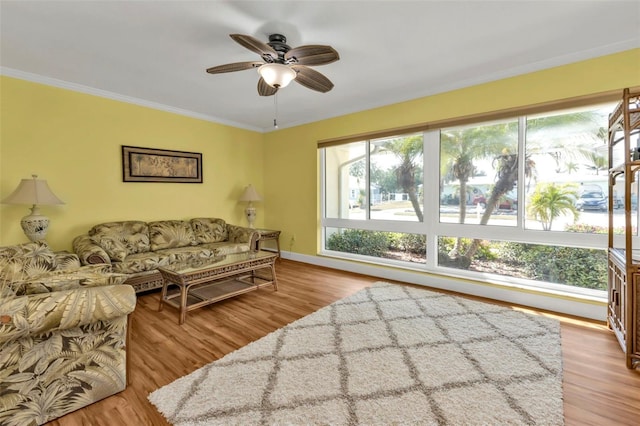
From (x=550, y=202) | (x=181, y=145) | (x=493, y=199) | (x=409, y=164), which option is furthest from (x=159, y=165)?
(x=550, y=202)

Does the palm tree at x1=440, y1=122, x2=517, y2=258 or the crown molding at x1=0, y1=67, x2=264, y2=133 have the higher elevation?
the crown molding at x1=0, y1=67, x2=264, y2=133

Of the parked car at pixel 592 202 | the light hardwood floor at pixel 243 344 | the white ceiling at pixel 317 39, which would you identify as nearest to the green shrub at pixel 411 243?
the light hardwood floor at pixel 243 344

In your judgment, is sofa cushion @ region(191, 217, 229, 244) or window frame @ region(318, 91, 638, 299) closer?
window frame @ region(318, 91, 638, 299)

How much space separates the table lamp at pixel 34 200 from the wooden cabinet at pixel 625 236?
5.15 metres

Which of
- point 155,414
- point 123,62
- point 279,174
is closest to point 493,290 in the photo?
point 155,414

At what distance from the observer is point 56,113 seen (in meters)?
3.31

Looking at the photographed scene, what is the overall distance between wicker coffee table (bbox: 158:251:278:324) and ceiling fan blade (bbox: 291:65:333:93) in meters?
2.01

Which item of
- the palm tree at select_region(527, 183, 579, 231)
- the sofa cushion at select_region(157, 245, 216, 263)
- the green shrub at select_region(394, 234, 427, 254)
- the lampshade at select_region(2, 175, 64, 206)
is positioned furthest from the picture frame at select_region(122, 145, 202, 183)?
the palm tree at select_region(527, 183, 579, 231)

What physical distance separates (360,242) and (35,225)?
163 inches

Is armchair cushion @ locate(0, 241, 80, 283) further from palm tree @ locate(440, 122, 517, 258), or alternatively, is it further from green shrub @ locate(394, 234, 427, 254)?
palm tree @ locate(440, 122, 517, 258)

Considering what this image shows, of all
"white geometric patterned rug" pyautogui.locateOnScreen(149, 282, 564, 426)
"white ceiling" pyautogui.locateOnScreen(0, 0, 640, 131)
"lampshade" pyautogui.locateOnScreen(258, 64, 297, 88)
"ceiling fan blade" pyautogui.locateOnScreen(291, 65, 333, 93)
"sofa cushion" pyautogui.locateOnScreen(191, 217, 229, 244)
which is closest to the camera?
"white geometric patterned rug" pyautogui.locateOnScreen(149, 282, 564, 426)

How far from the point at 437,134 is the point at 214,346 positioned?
3.54 meters

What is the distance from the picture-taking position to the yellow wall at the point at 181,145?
9.80ft

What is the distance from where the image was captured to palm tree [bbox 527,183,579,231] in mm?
2922
